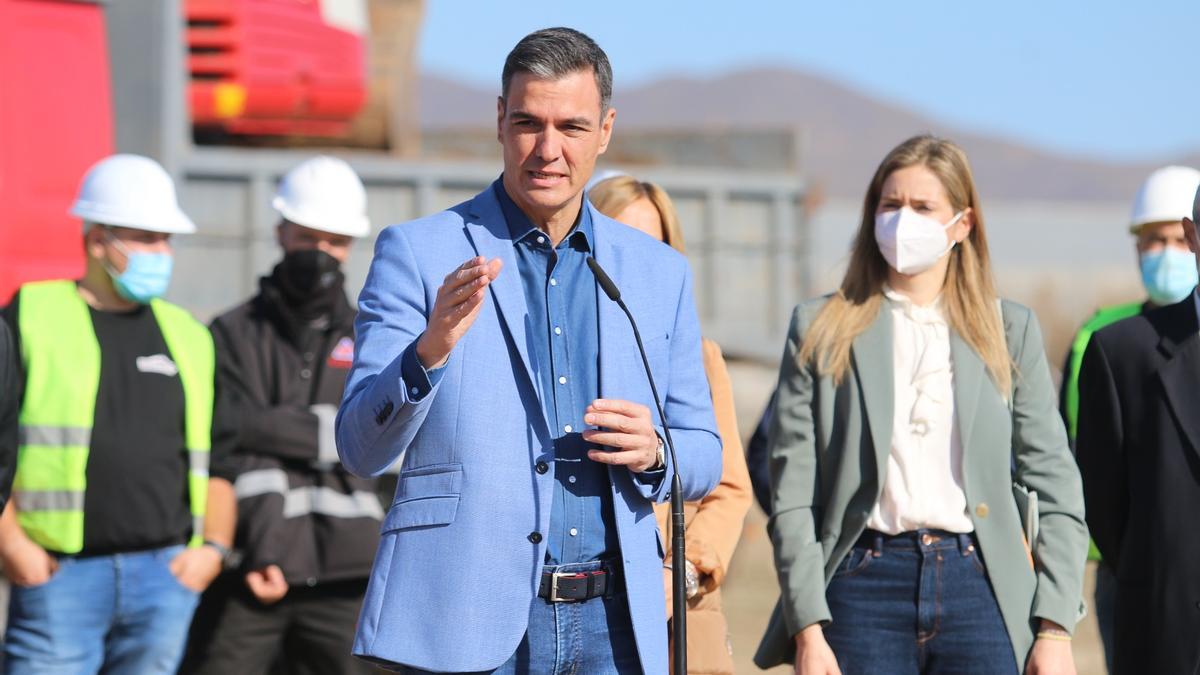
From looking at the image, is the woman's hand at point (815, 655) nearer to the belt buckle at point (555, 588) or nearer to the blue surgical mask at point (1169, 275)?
the belt buckle at point (555, 588)

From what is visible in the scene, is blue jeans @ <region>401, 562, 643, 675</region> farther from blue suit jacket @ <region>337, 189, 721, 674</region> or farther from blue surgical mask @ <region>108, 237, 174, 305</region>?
blue surgical mask @ <region>108, 237, 174, 305</region>

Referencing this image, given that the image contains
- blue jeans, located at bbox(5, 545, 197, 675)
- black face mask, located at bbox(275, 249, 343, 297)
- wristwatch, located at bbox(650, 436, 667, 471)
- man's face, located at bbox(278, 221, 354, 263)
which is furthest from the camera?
man's face, located at bbox(278, 221, 354, 263)

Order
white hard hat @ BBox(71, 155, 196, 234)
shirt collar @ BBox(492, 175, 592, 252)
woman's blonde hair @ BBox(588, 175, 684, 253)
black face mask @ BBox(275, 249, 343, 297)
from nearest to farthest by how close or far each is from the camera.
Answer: shirt collar @ BBox(492, 175, 592, 252)
woman's blonde hair @ BBox(588, 175, 684, 253)
white hard hat @ BBox(71, 155, 196, 234)
black face mask @ BBox(275, 249, 343, 297)

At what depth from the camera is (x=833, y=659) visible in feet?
13.5

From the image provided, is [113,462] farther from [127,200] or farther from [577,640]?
[577,640]

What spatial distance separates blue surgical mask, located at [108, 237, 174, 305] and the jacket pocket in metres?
2.58

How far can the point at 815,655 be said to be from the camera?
4094mm

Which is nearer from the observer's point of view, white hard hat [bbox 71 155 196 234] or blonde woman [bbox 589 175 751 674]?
blonde woman [bbox 589 175 751 674]

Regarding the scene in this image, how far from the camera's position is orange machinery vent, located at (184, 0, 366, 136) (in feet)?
34.8

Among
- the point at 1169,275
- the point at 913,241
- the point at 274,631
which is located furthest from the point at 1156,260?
the point at 274,631

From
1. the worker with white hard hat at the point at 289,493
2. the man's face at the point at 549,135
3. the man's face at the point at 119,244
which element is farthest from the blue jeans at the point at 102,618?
the man's face at the point at 549,135

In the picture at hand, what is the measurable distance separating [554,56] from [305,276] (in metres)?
2.74

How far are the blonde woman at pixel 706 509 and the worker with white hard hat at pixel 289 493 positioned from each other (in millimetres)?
1366

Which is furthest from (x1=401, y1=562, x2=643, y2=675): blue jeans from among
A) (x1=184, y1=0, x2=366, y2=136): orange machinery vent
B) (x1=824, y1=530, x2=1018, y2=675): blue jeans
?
(x1=184, y1=0, x2=366, y2=136): orange machinery vent
